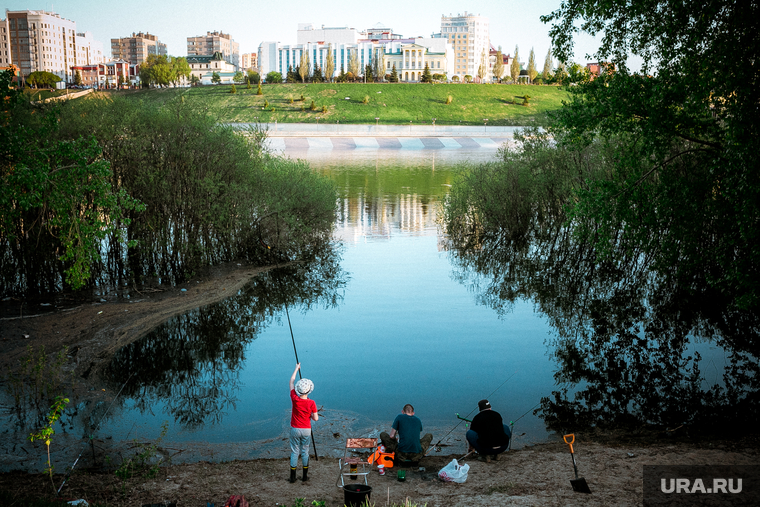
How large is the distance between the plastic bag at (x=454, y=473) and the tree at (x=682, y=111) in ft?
20.7

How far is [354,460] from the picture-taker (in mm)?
8594

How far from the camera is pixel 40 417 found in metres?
10.2

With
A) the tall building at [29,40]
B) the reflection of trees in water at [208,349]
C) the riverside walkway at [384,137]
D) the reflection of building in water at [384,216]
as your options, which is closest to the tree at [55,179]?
the reflection of trees in water at [208,349]

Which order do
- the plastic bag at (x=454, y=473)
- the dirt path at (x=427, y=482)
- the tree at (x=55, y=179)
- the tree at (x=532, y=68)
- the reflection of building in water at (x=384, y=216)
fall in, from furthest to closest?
the tree at (x=532, y=68) < the reflection of building in water at (x=384, y=216) < the tree at (x=55, y=179) < the plastic bag at (x=454, y=473) < the dirt path at (x=427, y=482)

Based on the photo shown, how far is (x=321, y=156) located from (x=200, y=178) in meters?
47.6

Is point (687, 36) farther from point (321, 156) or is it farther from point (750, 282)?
point (321, 156)

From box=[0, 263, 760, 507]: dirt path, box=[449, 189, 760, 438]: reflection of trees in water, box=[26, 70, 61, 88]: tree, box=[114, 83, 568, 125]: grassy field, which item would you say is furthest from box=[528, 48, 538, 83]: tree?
box=[0, 263, 760, 507]: dirt path

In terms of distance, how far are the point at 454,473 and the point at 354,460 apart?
1.42 meters

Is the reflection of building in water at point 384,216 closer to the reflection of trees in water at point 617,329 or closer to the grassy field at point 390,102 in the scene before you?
the reflection of trees in water at point 617,329

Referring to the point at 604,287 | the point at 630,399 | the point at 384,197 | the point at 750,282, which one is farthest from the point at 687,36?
the point at 384,197

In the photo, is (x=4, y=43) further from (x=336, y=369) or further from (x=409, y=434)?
(x=409, y=434)

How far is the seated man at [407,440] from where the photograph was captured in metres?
8.54

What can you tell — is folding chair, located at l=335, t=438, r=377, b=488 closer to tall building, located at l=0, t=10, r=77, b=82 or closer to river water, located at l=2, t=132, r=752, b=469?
river water, located at l=2, t=132, r=752, b=469

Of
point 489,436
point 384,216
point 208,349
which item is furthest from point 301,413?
point 384,216
